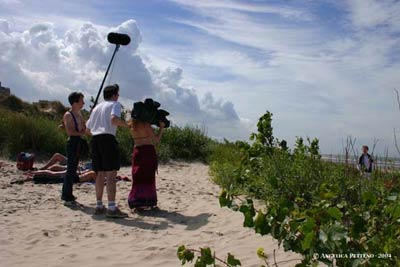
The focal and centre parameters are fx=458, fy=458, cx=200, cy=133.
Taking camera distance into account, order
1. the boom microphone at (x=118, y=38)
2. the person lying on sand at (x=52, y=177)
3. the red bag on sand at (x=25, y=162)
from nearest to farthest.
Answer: the boom microphone at (x=118, y=38) < the person lying on sand at (x=52, y=177) < the red bag on sand at (x=25, y=162)

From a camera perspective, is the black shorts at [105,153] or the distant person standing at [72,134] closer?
the black shorts at [105,153]

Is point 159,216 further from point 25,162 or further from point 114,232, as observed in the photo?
point 25,162

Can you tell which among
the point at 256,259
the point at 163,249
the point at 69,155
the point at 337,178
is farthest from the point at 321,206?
the point at 69,155

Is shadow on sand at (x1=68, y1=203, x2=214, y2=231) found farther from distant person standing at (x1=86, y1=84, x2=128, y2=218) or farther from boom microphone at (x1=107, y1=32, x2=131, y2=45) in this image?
boom microphone at (x1=107, y1=32, x2=131, y2=45)

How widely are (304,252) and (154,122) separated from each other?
4.41 m

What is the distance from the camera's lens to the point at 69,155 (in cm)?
725

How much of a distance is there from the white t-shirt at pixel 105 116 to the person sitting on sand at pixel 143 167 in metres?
0.39

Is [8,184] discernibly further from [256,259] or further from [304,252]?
[304,252]

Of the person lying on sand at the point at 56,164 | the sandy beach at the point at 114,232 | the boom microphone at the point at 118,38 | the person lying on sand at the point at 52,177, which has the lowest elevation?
the sandy beach at the point at 114,232

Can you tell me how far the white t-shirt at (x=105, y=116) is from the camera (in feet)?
20.8

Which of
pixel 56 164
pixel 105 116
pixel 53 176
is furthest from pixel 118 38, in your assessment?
pixel 56 164

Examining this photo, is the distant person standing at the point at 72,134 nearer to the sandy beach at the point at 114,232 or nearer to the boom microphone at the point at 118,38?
the sandy beach at the point at 114,232

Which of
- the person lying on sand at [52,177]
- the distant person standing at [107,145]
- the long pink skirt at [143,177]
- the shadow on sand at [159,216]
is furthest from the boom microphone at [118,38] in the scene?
the shadow on sand at [159,216]

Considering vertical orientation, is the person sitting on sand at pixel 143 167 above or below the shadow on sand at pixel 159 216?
above
